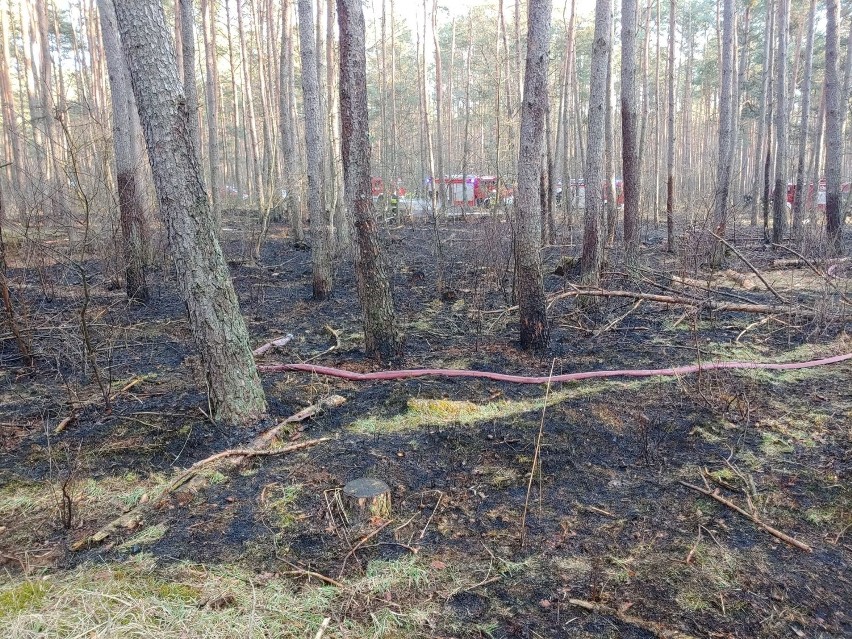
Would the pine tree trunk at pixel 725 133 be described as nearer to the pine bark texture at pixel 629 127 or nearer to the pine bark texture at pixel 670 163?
the pine bark texture at pixel 670 163

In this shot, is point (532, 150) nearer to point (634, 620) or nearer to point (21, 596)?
point (634, 620)

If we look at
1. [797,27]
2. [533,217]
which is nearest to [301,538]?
[533,217]

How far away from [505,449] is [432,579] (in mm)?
1292

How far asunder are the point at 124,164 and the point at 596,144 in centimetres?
634

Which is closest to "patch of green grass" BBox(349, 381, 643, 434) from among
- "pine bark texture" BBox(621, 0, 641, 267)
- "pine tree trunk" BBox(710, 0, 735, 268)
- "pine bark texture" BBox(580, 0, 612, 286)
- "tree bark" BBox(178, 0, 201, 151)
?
"pine bark texture" BBox(580, 0, 612, 286)

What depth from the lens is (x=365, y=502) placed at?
3.07 m

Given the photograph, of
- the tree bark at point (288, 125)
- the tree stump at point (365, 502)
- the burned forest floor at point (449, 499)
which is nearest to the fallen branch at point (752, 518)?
the burned forest floor at point (449, 499)

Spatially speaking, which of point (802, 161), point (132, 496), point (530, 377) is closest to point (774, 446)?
point (530, 377)

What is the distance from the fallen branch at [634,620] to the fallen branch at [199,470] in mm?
2076

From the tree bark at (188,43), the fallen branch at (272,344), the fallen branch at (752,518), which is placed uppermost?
the tree bark at (188,43)

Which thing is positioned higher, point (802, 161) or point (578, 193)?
point (802, 161)

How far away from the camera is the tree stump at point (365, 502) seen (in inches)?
120

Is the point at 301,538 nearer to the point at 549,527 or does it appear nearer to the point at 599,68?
the point at 549,527

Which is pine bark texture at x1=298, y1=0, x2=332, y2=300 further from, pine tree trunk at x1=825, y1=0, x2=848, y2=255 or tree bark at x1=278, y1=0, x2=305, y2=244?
pine tree trunk at x1=825, y1=0, x2=848, y2=255
